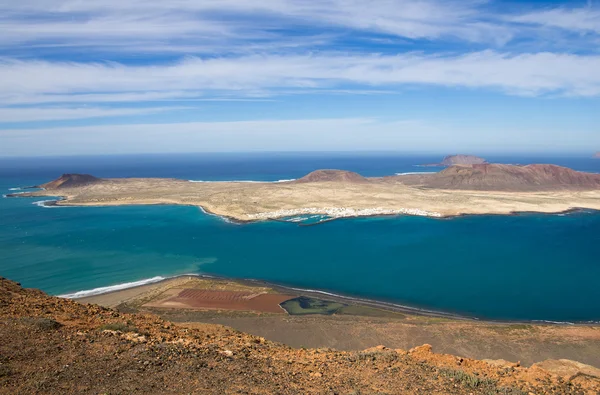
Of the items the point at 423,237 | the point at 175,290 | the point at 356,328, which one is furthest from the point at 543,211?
the point at 175,290

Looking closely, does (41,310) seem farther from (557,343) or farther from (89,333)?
(557,343)

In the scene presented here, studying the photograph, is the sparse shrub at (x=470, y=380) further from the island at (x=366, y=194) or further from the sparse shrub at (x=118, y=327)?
the island at (x=366, y=194)

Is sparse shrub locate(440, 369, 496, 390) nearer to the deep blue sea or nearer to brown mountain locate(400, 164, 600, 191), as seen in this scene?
the deep blue sea

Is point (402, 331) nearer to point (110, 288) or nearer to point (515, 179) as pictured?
point (110, 288)

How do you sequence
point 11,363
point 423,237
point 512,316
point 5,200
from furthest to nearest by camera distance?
point 5,200 < point 423,237 < point 512,316 < point 11,363

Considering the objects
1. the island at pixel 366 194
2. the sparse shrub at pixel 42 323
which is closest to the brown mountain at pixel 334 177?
the island at pixel 366 194

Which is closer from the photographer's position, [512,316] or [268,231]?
[512,316]
